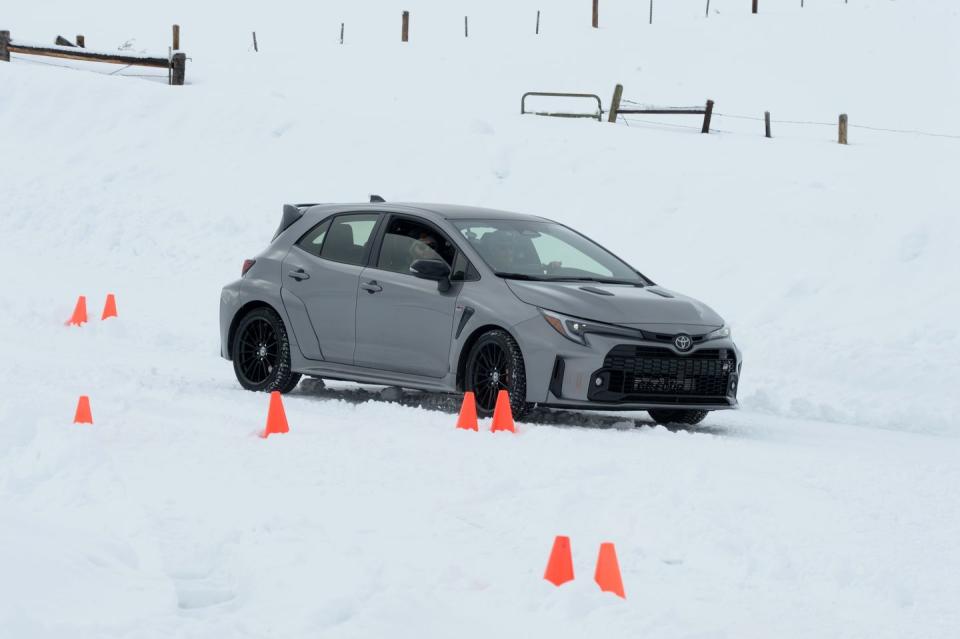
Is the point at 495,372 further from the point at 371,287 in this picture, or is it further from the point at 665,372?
the point at 371,287

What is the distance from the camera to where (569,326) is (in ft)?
29.8

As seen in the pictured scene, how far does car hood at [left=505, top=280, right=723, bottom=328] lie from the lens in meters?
9.17

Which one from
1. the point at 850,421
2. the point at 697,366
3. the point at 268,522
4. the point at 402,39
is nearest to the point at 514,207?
the point at 850,421

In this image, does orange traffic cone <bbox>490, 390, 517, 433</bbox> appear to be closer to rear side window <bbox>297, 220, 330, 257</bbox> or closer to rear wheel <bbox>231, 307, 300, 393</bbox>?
rear wheel <bbox>231, 307, 300, 393</bbox>

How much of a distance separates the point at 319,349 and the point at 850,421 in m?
4.38

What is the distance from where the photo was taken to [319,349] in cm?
1062

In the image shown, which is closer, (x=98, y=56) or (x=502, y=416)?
(x=502, y=416)

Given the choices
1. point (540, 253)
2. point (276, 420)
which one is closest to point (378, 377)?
point (540, 253)

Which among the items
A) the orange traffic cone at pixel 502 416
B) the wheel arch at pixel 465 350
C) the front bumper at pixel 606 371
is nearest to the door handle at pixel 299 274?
the wheel arch at pixel 465 350

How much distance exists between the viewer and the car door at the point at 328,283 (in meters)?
10.5

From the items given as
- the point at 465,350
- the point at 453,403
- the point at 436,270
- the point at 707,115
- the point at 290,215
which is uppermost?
the point at 707,115

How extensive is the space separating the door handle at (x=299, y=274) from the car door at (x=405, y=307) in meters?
0.64

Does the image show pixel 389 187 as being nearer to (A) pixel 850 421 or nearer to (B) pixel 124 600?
(A) pixel 850 421

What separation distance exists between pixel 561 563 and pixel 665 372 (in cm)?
408
